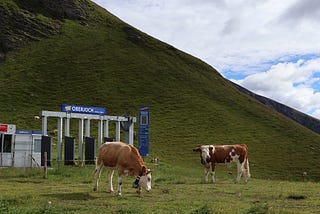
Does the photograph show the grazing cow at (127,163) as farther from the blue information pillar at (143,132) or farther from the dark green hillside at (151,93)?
the dark green hillside at (151,93)

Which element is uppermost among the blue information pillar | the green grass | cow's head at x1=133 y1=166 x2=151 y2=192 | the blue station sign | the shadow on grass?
the blue station sign

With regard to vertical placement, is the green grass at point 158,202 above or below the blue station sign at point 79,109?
below

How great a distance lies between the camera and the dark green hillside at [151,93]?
69.2 meters

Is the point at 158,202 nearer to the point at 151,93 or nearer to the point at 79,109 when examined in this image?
the point at 79,109

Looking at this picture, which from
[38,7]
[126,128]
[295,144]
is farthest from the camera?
[38,7]

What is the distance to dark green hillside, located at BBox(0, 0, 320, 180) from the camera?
69.2 m

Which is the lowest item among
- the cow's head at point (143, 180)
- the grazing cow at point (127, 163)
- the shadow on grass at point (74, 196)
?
the shadow on grass at point (74, 196)

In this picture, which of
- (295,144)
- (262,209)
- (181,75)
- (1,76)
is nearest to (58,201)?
(262,209)

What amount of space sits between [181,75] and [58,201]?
298 ft

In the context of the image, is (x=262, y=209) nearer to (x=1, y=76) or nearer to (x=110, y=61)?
(x=1, y=76)

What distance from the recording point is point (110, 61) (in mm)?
105750

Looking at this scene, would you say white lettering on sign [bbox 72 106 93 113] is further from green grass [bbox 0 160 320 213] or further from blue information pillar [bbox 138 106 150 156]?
green grass [bbox 0 160 320 213]

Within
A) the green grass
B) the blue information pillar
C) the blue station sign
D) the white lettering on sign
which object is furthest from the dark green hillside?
the green grass

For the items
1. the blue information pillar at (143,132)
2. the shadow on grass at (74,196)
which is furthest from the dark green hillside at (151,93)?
the shadow on grass at (74,196)
